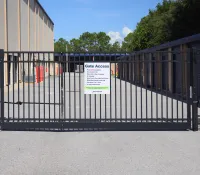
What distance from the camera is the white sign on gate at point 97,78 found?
985 cm

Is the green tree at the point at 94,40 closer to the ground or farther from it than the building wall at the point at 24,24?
farther from it

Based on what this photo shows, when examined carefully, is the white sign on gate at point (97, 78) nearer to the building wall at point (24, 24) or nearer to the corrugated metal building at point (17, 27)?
the corrugated metal building at point (17, 27)

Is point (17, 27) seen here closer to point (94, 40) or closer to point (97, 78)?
point (97, 78)

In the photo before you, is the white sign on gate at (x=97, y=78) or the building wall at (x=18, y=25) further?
the building wall at (x=18, y=25)

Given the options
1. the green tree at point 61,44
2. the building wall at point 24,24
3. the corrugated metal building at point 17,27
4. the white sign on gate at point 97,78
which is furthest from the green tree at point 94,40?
the white sign on gate at point 97,78
